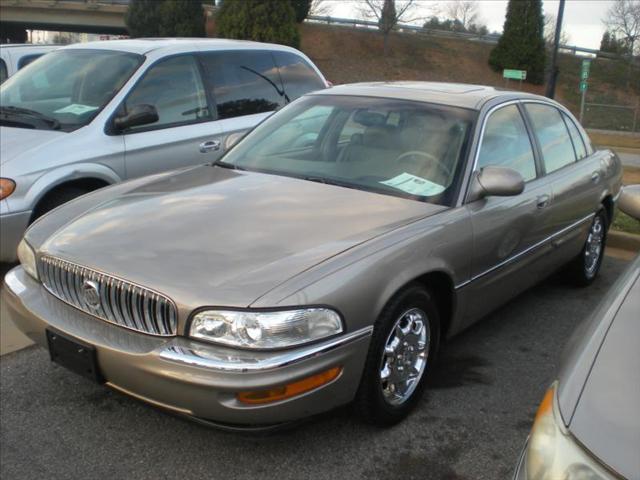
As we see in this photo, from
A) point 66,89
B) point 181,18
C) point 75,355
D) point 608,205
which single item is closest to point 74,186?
point 66,89

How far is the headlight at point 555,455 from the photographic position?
1557 mm

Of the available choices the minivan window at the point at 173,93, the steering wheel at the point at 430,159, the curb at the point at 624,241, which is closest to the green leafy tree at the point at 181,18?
the minivan window at the point at 173,93

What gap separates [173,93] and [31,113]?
44.9 inches

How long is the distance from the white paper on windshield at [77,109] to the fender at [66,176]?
51 cm

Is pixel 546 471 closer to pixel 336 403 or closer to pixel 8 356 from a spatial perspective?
pixel 336 403

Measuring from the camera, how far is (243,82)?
20.4 feet

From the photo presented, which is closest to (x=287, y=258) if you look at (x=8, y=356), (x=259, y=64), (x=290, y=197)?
(x=290, y=197)

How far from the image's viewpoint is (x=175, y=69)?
5703mm

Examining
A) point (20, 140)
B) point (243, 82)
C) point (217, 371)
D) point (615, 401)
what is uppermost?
point (243, 82)

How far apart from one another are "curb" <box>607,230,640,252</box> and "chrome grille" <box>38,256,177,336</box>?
5.16 meters

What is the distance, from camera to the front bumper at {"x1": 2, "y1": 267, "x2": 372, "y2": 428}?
7.98ft

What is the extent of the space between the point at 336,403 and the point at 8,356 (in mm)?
2155

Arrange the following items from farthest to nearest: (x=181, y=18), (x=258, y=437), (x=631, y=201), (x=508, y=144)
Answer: (x=181, y=18) → (x=508, y=144) → (x=631, y=201) → (x=258, y=437)

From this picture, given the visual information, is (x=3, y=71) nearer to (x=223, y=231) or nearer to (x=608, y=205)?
(x=223, y=231)
